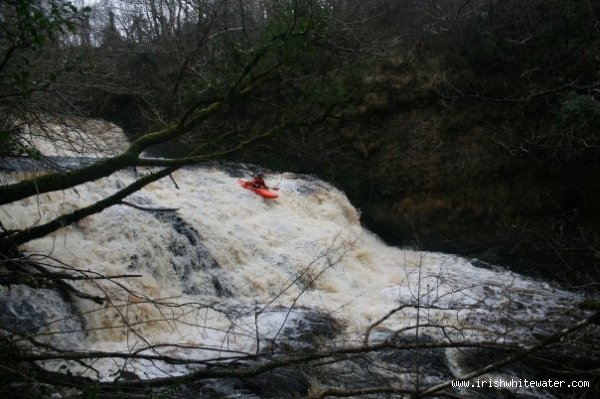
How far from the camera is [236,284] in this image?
25.4ft

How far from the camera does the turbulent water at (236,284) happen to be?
5.39 m

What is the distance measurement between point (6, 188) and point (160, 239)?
3.15 meters

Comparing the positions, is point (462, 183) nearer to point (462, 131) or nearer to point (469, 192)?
point (469, 192)

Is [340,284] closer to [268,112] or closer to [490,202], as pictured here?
[490,202]

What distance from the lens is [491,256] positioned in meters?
10.8

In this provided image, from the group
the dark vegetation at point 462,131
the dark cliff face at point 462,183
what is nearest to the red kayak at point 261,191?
the dark cliff face at point 462,183

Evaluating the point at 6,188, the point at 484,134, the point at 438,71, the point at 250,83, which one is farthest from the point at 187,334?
the point at 438,71

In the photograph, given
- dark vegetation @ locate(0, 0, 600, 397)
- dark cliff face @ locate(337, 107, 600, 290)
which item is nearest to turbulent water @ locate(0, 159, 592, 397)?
dark cliff face @ locate(337, 107, 600, 290)

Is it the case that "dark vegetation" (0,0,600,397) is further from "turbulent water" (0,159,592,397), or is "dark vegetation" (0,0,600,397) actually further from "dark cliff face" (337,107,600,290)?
"turbulent water" (0,159,592,397)

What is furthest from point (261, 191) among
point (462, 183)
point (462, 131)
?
point (462, 131)

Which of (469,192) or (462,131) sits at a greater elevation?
(462,131)

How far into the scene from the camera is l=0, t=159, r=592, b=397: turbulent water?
5391 millimetres

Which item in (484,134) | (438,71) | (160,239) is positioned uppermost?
(438,71)

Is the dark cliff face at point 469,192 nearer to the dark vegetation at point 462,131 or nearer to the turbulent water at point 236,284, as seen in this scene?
the dark vegetation at point 462,131
